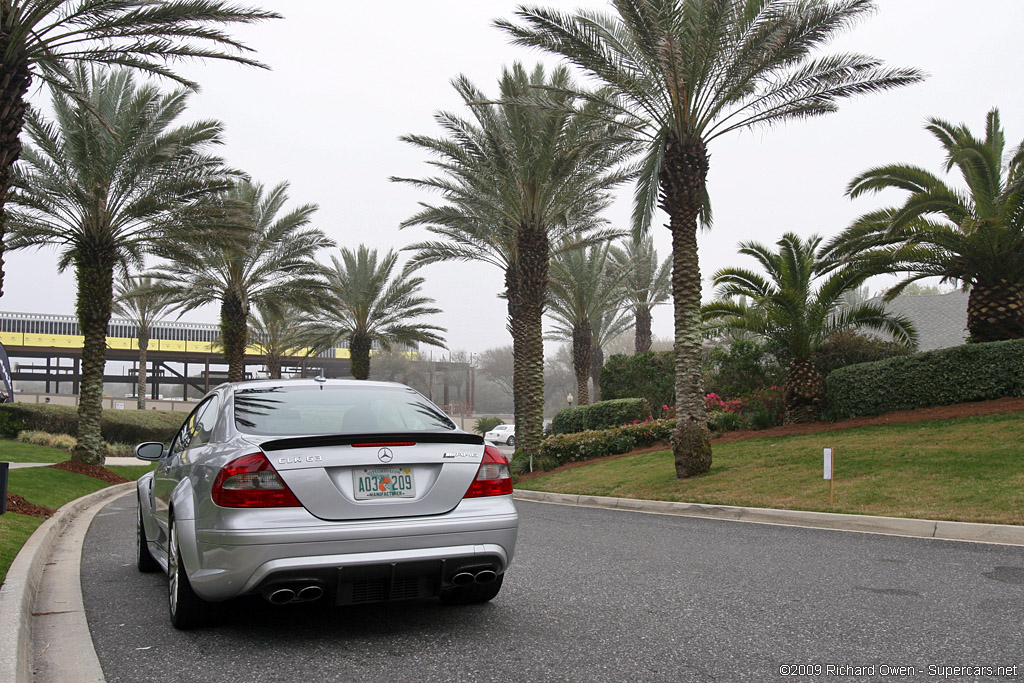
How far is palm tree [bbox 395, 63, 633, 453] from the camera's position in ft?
70.8

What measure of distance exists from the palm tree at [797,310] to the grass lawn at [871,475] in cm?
217

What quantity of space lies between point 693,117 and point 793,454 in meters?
6.95

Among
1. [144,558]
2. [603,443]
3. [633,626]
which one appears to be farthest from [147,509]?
[603,443]

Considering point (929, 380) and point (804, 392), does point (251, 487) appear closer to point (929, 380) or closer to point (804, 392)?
point (929, 380)

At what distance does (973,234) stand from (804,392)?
5068 millimetres

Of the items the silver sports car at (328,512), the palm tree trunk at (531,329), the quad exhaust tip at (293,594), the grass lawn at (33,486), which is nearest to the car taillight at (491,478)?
the silver sports car at (328,512)

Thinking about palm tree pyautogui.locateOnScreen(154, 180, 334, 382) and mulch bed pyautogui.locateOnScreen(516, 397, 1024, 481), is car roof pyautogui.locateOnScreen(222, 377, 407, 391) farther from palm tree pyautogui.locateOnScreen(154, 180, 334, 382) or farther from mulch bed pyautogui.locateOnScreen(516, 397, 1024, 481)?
palm tree pyautogui.locateOnScreen(154, 180, 334, 382)

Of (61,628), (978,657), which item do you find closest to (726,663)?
(978,657)

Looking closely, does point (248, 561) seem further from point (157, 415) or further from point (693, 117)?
point (157, 415)

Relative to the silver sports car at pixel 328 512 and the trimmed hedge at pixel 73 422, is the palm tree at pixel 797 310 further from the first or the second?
the trimmed hedge at pixel 73 422

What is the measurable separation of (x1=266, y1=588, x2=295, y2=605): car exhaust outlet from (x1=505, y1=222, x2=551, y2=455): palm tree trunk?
738 inches

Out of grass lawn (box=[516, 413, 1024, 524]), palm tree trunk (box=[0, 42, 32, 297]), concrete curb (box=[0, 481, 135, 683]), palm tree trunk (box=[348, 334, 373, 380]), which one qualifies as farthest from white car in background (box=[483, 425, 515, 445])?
concrete curb (box=[0, 481, 135, 683])

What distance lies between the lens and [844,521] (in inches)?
407

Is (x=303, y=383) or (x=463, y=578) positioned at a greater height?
(x=303, y=383)
